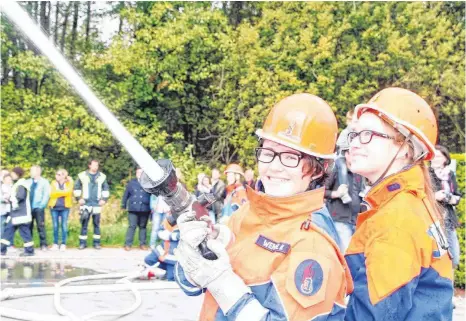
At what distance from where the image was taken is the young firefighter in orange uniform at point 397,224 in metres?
2.62

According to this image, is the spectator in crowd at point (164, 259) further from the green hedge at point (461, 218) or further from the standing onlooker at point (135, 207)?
the standing onlooker at point (135, 207)

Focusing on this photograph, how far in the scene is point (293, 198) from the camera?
2.51m

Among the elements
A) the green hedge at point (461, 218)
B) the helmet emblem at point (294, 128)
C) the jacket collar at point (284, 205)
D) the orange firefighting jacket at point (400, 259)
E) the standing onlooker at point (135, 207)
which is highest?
the helmet emblem at point (294, 128)

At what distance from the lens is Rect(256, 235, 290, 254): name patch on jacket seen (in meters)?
2.44

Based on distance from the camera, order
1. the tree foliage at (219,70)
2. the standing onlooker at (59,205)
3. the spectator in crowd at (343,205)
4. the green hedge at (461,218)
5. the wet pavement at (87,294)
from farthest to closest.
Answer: the tree foliage at (219,70) → the standing onlooker at (59,205) → the green hedge at (461,218) → the spectator in crowd at (343,205) → the wet pavement at (87,294)

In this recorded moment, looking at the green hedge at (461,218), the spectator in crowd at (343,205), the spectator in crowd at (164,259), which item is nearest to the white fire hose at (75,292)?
the spectator in crowd at (164,259)

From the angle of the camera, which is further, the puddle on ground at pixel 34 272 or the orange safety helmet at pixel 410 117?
the puddle on ground at pixel 34 272

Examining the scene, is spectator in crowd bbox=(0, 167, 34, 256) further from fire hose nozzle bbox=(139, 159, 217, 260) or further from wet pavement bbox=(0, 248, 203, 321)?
fire hose nozzle bbox=(139, 159, 217, 260)

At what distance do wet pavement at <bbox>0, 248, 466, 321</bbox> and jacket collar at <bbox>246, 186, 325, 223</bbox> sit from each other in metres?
4.29

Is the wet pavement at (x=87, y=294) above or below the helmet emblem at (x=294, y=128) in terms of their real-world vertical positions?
below

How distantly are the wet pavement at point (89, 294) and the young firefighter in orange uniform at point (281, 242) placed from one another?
424 cm

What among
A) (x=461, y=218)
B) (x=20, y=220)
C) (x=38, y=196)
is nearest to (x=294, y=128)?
(x=461, y=218)

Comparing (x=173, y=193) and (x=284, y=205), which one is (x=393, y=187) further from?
(x=173, y=193)

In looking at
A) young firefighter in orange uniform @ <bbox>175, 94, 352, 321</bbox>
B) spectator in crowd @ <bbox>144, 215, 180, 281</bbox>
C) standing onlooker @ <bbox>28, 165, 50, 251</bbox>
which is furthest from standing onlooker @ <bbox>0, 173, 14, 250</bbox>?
young firefighter in orange uniform @ <bbox>175, 94, 352, 321</bbox>
